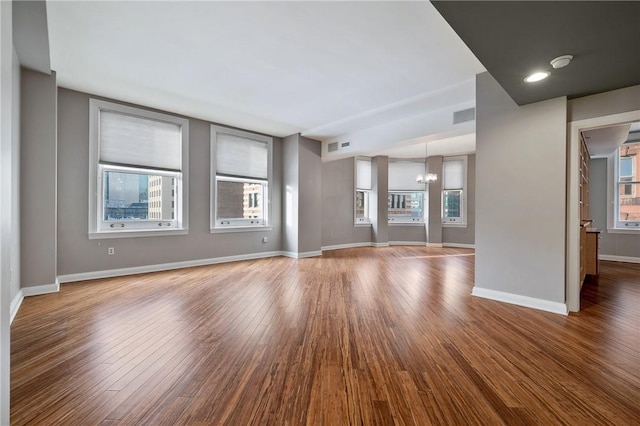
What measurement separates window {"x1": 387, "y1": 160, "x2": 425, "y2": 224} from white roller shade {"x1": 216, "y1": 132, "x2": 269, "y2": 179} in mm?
4718

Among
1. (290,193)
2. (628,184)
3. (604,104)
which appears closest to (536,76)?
(604,104)

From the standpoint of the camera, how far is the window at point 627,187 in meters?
6.48

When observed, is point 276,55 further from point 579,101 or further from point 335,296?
point 579,101

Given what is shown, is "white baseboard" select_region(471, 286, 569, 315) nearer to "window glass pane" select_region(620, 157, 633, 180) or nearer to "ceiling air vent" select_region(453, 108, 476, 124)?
"ceiling air vent" select_region(453, 108, 476, 124)

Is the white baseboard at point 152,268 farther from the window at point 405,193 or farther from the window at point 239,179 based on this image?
the window at point 405,193

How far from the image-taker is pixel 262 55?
3.32 meters

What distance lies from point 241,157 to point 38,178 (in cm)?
342

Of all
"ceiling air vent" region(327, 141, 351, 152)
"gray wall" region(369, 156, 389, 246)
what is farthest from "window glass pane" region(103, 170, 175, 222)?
"gray wall" region(369, 156, 389, 246)

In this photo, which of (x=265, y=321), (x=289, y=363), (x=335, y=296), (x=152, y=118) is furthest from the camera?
(x=152, y=118)

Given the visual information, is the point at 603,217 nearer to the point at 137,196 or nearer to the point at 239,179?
the point at 239,179

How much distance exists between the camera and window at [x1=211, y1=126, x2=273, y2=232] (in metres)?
6.02

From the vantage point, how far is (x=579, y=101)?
3.17 meters

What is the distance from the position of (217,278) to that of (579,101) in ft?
17.7

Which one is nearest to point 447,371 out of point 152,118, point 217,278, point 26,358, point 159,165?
point 26,358
